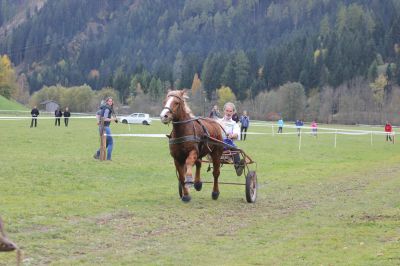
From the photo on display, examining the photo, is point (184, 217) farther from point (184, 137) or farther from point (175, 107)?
point (175, 107)

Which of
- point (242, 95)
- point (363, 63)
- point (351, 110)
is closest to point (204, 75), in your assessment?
point (242, 95)

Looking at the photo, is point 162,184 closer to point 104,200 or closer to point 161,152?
point 104,200

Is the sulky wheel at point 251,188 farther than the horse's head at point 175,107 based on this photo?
Yes

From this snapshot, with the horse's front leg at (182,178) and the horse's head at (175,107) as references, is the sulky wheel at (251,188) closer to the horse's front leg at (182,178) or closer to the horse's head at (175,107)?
the horse's front leg at (182,178)

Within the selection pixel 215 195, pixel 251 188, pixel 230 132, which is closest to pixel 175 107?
pixel 215 195

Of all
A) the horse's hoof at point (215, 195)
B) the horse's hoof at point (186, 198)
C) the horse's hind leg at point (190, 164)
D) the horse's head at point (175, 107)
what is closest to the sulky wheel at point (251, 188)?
the horse's hoof at point (215, 195)

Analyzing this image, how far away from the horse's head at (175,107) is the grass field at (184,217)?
175 cm

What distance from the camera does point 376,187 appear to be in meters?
17.2

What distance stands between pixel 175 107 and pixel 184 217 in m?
2.26

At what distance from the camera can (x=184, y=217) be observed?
37.7 feet

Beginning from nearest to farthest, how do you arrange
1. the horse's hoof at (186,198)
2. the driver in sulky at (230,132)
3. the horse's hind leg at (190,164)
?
the horse's hind leg at (190,164) → the horse's hoof at (186,198) → the driver in sulky at (230,132)

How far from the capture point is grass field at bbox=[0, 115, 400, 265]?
8.44 metres

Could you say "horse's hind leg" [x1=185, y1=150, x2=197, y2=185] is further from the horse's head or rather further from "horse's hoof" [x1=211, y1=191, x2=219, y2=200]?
"horse's hoof" [x1=211, y1=191, x2=219, y2=200]

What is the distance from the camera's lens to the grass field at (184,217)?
844 cm
